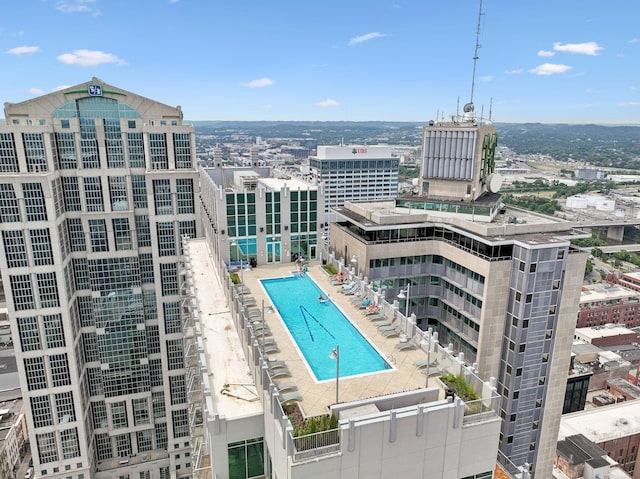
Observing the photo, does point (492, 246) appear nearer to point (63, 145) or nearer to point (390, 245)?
point (390, 245)

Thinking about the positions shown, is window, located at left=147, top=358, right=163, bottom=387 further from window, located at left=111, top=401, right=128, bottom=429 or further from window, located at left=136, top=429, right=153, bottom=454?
window, located at left=136, top=429, right=153, bottom=454

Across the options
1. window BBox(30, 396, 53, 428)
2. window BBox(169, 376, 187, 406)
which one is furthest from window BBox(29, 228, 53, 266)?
window BBox(169, 376, 187, 406)

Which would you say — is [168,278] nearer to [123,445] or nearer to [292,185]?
[292,185]

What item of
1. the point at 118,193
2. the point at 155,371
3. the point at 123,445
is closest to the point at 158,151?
the point at 118,193

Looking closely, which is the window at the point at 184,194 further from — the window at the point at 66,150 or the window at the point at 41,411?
the window at the point at 41,411

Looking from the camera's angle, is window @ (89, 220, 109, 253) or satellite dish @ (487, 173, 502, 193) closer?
satellite dish @ (487, 173, 502, 193)

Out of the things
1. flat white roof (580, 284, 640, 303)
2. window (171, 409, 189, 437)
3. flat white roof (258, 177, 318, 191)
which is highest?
flat white roof (258, 177, 318, 191)

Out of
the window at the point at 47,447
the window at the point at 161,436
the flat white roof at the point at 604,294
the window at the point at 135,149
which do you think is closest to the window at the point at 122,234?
→ the window at the point at 135,149
